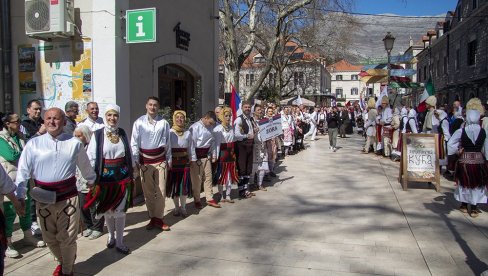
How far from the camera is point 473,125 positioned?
6.73m

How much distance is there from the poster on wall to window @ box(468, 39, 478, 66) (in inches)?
975

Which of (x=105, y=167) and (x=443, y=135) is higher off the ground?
(x=443, y=135)

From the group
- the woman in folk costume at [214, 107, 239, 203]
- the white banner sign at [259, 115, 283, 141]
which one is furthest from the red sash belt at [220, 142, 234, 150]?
the white banner sign at [259, 115, 283, 141]

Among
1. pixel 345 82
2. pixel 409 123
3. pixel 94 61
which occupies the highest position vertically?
pixel 345 82

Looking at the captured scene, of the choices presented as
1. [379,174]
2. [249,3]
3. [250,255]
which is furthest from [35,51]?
[249,3]

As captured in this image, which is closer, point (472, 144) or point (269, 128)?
point (472, 144)

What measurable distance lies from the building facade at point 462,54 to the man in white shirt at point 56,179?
69.1 ft

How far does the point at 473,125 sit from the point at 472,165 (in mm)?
645

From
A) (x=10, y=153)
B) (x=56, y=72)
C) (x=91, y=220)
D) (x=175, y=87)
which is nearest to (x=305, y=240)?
(x=91, y=220)

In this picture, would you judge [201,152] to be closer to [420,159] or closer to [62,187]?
[62,187]

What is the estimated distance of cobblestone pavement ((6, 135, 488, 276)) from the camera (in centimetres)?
461

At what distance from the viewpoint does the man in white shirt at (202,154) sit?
7.04m

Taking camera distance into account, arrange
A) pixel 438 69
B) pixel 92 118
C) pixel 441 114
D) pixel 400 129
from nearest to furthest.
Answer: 1. pixel 92 118
2. pixel 441 114
3. pixel 400 129
4. pixel 438 69

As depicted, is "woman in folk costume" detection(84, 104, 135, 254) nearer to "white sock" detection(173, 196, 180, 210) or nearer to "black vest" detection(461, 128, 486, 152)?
"white sock" detection(173, 196, 180, 210)
